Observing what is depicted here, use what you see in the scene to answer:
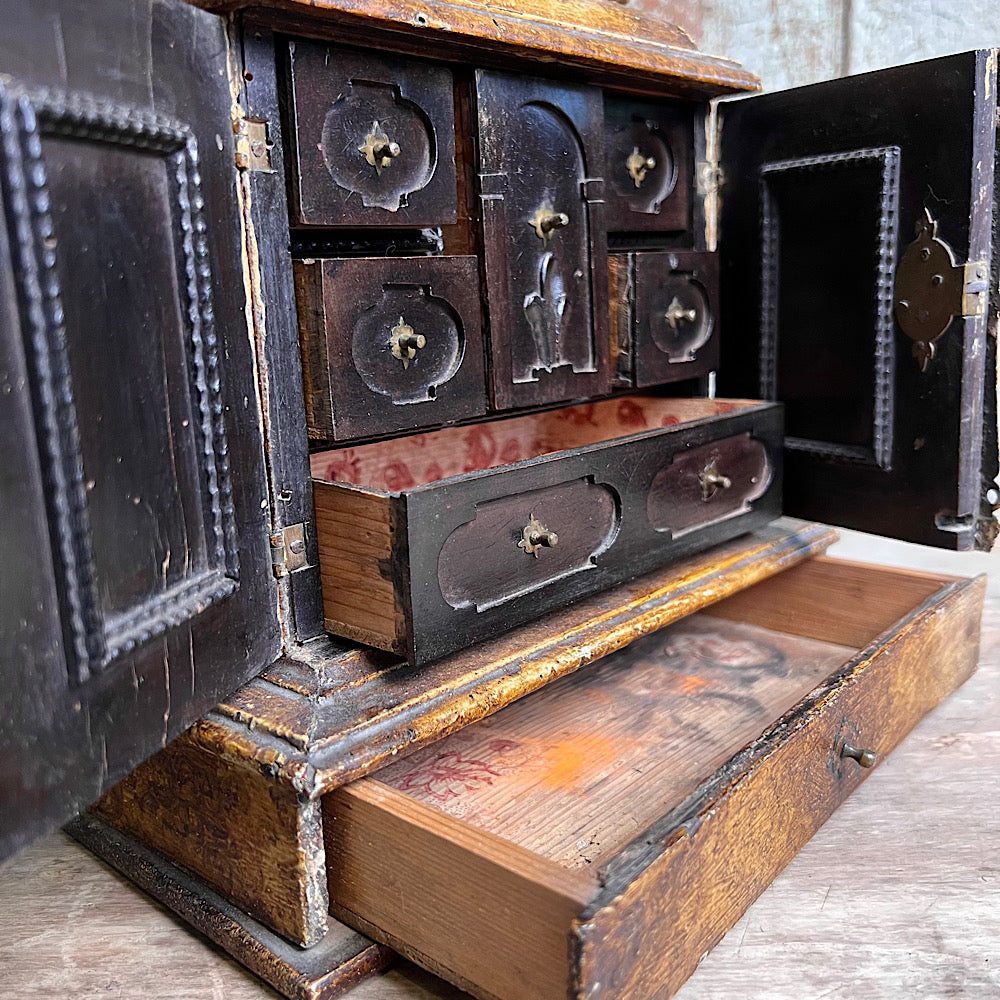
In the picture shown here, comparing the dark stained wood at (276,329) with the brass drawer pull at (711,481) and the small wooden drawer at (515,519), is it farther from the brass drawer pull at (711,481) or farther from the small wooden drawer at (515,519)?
the brass drawer pull at (711,481)

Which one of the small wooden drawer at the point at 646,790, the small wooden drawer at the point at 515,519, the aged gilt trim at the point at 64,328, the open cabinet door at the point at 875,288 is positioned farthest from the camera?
the open cabinet door at the point at 875,288

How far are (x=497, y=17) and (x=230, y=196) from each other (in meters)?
0.43

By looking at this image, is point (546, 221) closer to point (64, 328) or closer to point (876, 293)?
point (876, 293)

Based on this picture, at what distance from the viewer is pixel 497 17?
1.20 metres

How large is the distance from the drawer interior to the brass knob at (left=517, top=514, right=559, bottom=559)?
0.39m

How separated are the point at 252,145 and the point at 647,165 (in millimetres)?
766

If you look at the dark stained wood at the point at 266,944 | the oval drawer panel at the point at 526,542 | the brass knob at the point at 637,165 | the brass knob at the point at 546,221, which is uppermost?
the brass knob at the point at 637,165

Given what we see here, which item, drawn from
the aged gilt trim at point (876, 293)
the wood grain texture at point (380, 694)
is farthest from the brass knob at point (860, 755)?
the aged gilt trim at point (876, 293)

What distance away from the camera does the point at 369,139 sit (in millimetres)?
1154

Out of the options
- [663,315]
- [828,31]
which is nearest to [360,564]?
[663,315]

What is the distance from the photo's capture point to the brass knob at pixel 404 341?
119cm

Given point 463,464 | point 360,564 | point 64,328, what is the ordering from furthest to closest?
point 463,464
point 360,564
point 64,328

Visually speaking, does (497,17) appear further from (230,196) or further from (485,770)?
(485,770)

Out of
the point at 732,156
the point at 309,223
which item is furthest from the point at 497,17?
the point at 732,156
